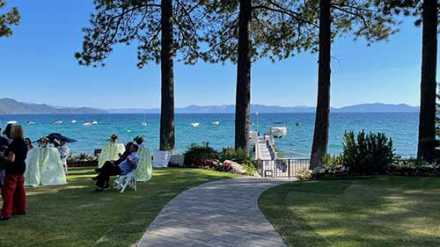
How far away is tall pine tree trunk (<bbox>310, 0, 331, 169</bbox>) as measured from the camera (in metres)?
18.6

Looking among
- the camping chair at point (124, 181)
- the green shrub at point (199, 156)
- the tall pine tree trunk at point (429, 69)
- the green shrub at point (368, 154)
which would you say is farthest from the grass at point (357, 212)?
the green shrub at point (199, 156)

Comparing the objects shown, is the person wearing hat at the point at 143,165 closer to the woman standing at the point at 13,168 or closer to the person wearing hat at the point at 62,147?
the person wearing hat at the point at 62,147

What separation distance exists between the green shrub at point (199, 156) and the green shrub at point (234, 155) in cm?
29

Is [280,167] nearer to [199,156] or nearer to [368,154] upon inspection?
[199,156]

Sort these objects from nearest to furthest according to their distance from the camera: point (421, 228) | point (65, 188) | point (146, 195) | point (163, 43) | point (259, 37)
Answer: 1. point (421, 228)
2. point (146, 195)
3. point (65, 188)
4. point (163, 43)
5. point (259, 37)

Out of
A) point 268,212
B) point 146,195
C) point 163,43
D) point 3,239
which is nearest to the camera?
point 3,239

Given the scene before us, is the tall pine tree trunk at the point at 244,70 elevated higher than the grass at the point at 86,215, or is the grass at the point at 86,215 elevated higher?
the tall pine tree trunk at the point at 244,70

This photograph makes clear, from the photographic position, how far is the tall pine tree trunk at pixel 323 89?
18625mm

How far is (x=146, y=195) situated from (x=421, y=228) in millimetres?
6355

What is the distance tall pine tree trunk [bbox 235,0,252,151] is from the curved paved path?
9.34m

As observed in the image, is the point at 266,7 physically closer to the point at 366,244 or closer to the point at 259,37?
the point at 259,37

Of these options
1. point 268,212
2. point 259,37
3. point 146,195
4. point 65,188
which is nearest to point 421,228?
point 268,212

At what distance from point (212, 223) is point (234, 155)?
464 inches

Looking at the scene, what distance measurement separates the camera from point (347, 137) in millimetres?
15227
